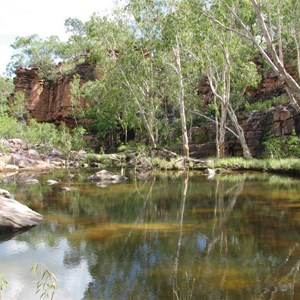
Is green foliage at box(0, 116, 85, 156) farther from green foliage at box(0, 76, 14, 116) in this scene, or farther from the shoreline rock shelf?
the shoreline rock shelf

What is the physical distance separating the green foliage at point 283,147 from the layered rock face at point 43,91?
34.1m

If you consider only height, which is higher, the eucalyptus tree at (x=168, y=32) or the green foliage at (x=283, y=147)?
the eucalyptus tree at (x=168, y=32)

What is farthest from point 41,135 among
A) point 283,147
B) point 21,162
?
point 283,147

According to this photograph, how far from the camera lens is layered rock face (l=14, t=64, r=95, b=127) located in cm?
5706

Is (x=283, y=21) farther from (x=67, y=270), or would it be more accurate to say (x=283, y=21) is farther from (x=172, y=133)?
(x=67, y=270)

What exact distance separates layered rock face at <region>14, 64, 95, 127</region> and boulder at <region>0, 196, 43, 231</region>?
47.4 meters

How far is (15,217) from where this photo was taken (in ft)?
31.4

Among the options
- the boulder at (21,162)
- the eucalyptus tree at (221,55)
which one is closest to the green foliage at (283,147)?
the eucalyptus tree at (221,55)

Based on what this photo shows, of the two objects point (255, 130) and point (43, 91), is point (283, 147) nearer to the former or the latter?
point (255, 130)

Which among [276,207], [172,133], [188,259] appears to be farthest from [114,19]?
[188,259]

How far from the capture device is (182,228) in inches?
368

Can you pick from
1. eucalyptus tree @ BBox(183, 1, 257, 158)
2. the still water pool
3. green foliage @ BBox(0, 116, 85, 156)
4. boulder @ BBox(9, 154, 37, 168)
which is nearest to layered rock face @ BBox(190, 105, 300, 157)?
eucalyptus tree @ BBox(183, 1, 257, 158)

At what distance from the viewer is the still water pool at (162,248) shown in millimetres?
5633

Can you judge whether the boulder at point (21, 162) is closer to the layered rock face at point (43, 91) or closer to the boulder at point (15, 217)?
the boulder at point (15, 217)
